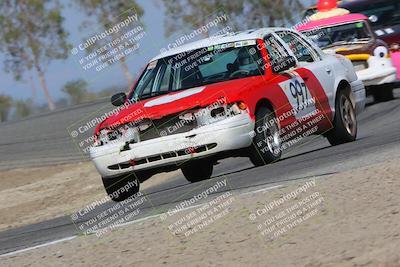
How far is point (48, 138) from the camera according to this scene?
17859 millimetres

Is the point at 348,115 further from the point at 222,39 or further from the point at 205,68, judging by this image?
the point at 205,68

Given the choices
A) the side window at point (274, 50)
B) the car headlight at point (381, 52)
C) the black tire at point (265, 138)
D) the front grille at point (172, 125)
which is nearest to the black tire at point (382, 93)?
the car headlight at point (381, 52)

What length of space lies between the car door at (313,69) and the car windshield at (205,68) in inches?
26.9

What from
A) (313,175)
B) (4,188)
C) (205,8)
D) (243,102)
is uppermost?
(243,102)

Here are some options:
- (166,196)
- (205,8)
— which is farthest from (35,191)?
(205,8)

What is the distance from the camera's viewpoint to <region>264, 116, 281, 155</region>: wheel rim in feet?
30.7

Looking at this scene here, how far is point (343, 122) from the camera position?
1098cm

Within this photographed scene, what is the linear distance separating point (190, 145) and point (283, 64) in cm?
169

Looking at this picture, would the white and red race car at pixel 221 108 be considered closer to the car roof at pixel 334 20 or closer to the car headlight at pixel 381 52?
the car headlight at pixel 381 52

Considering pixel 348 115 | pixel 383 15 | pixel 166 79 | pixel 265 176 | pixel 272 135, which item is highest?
pixel 166 79

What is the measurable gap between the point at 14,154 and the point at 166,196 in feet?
29.9

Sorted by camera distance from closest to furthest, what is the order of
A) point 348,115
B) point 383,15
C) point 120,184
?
point 120,184, point 348,115, point 383,15

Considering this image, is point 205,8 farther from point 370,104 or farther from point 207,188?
point 207,188

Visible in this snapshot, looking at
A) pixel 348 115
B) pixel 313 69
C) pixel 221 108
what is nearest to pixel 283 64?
Answer: pixel 313 69
